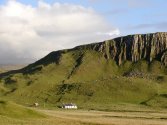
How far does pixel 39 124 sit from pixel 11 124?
4.52 m

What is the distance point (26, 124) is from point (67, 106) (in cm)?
12735

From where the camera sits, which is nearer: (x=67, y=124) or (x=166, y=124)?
(x=67, y=124)

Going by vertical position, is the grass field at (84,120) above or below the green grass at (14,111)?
below

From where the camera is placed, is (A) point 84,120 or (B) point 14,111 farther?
(A) point 84,120

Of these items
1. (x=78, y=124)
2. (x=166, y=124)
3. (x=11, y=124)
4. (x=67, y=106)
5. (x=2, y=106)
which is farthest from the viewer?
(x=67, y=106)

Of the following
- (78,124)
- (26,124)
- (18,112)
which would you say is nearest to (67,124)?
(78,124)

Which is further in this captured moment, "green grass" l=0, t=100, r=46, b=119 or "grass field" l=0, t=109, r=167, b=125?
"green grass" l=0, t=100, r=46, b=119

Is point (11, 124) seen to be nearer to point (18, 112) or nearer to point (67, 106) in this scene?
point (18, 112)

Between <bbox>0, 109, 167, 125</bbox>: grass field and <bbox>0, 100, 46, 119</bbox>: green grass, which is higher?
<bbox>0, 100, 46, 119</bbox>: green grass

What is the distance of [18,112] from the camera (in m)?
81.1

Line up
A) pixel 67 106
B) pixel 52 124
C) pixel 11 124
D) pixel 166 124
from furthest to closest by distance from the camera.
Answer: pixel 67 106, pixel 166 124, pixel 52 124, pixel 11 124

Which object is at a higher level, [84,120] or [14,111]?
[14,111]

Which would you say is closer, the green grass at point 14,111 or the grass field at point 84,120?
the grass field at point 84,120

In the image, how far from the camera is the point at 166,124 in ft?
256
